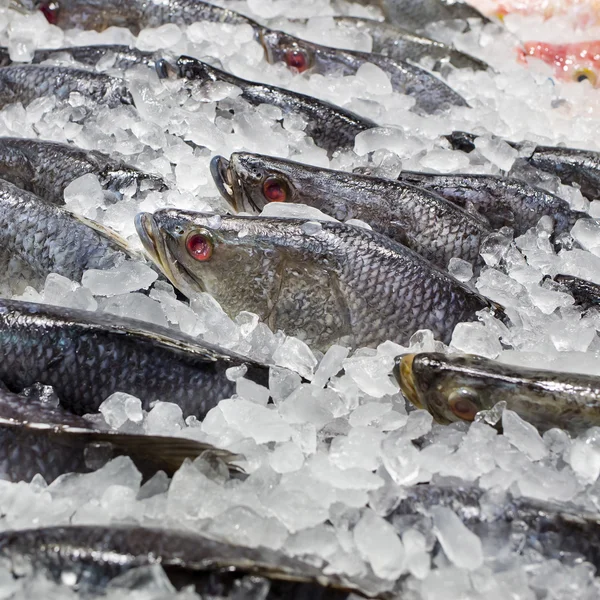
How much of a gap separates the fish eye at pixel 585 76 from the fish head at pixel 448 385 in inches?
140

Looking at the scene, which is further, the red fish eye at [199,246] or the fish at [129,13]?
the fish at [129,13]

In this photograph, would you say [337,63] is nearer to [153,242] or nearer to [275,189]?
[275,189]

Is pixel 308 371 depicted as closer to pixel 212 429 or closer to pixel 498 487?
pixel 212 429

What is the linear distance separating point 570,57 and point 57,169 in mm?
3618

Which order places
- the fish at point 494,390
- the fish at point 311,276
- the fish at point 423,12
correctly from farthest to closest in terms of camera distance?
the fish at point 423,12 → the fish at point 311,276 → the fish at point 494,390

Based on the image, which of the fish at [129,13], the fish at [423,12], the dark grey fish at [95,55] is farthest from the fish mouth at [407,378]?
the fish at [423,12]

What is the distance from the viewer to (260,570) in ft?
4.40

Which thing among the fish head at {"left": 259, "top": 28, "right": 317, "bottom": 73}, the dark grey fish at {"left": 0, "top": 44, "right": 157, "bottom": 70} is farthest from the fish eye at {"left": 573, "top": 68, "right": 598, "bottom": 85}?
the dark grey fish at {"left": 0, "top": 44, "right": 157, "bottom": 70}

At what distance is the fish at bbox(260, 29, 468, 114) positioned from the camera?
405cm

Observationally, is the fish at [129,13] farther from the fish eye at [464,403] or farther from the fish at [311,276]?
the fish eye at [464,403]

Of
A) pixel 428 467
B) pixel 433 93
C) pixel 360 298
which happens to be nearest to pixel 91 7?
pixel 433 93

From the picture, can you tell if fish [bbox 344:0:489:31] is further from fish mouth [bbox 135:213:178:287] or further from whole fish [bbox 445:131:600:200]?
fish mouth [bbox 135:213:178:287]

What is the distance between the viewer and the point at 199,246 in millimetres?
2371

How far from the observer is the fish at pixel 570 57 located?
486 cm
